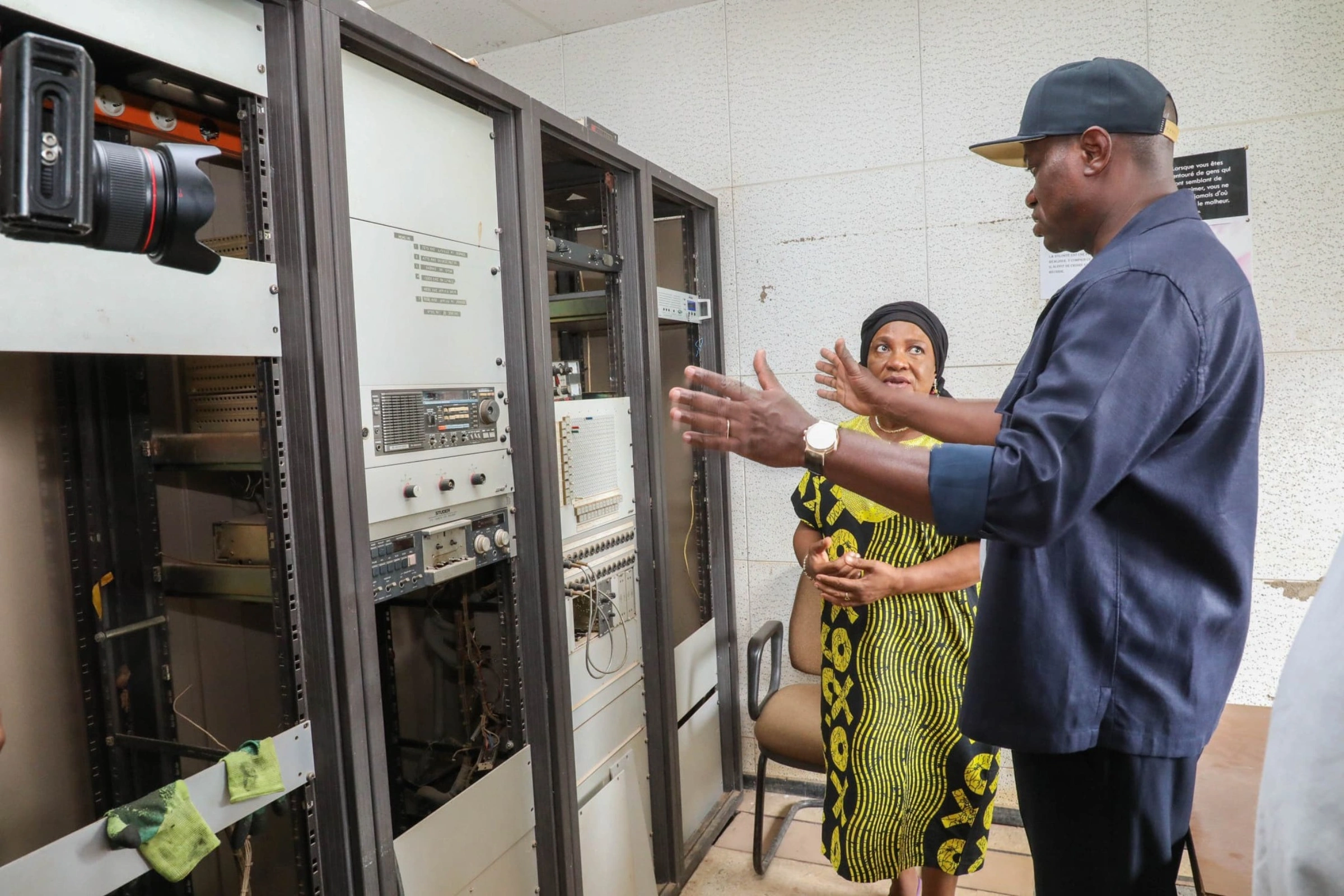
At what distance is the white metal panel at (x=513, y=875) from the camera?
5.61 ft

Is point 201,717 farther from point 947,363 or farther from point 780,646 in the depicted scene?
point 947,363

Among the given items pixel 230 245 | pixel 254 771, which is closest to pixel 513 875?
pixel 254 771

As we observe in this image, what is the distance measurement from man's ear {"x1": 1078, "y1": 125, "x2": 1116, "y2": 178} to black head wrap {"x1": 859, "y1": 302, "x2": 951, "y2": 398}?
105 cm

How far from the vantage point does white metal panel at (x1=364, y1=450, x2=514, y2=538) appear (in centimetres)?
148

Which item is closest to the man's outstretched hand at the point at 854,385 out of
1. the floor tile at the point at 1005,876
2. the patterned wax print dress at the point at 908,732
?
the patterned wax print dress at the point at 908,732

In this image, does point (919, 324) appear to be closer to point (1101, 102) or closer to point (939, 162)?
point (939, 162)

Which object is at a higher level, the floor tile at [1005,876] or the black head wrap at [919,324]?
the black head wrap at [919,324]

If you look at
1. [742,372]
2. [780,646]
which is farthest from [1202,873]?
[742,372]

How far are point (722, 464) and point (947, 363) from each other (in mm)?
848

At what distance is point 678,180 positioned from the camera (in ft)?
8.84

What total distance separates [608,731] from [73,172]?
1.87m

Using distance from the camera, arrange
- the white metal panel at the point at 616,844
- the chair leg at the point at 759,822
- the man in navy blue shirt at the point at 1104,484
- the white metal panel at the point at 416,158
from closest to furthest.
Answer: the man in navy blue shirt at the point at 1104,484, the white metal panel at the point at 416,158, the white metal panel at the point at 616,844, the chair leg at the point at 759,822

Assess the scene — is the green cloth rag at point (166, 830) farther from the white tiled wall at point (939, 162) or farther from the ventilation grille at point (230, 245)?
the white tiled wall at point (939, 162)

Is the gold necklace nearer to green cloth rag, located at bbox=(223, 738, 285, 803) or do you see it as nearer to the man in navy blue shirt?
the man in navy blue shirt
